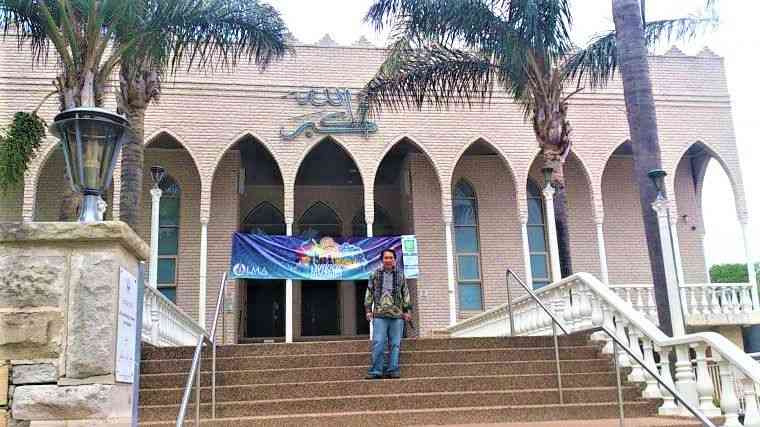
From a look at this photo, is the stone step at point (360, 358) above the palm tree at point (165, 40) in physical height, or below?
below

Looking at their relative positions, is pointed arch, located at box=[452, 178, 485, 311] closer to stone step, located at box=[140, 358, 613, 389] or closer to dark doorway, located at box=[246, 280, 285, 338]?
dark doorway, located at box=[246, 280, 285, 338]

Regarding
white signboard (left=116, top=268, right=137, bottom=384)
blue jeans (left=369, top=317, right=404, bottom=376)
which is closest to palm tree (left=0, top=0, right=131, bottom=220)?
blue jeans (left=369, top=317, right=404, bottom=376)

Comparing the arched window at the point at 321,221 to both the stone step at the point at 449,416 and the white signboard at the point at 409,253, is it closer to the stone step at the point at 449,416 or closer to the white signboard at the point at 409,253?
the white signboard at the point at 409,253

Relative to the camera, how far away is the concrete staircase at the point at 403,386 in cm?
714

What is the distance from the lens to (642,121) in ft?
31.8

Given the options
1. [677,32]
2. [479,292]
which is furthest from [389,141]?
[677,32]

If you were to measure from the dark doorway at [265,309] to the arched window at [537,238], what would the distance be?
6698 millimetres

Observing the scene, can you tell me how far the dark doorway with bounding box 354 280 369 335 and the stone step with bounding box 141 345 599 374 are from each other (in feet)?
34.3

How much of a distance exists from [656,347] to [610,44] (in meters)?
7.12

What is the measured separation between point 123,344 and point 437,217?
1419 centimetres

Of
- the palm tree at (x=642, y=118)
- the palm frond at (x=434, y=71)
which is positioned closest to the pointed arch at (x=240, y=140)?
the palm frond at (x=434, y=71)

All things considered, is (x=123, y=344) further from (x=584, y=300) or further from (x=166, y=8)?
(x=166, y=8)

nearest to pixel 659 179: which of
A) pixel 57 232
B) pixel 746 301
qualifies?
pixel 57 232

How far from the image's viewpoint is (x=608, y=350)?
29.1 ft
